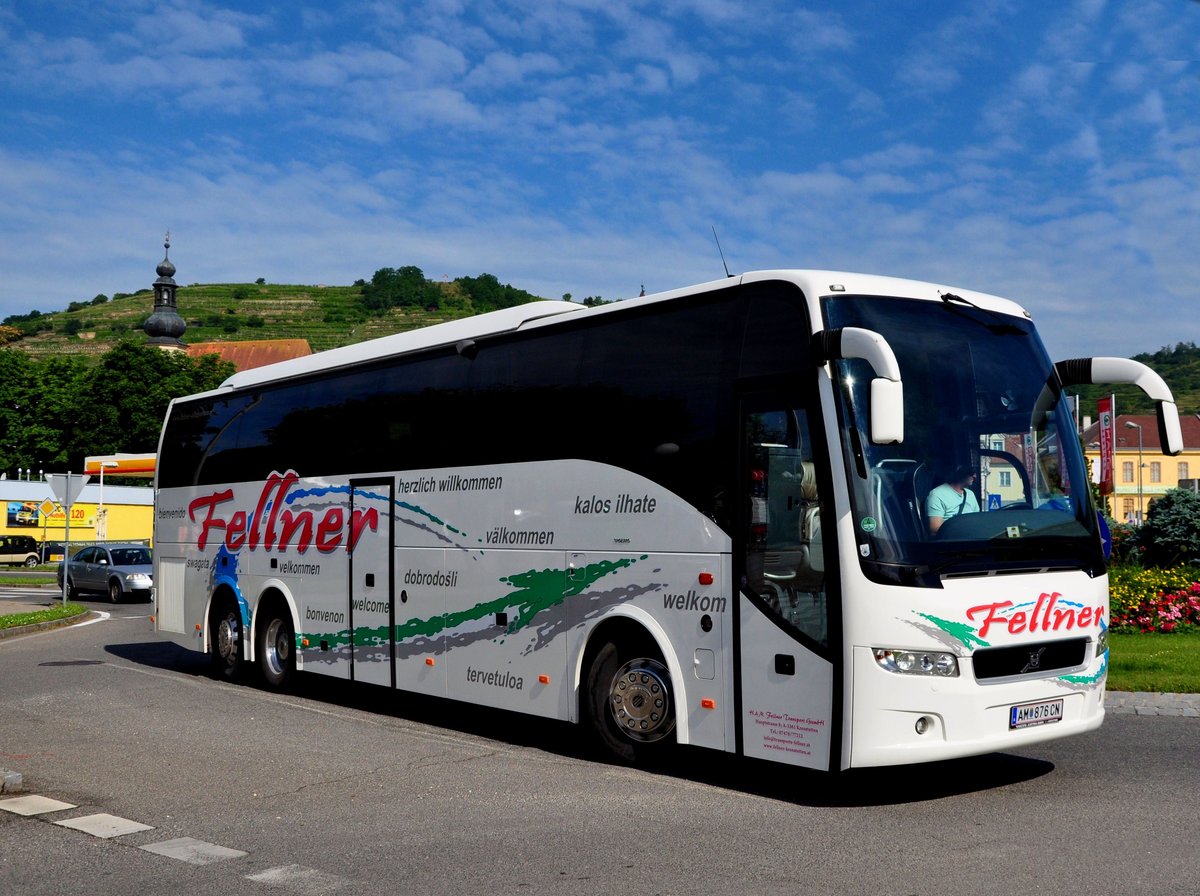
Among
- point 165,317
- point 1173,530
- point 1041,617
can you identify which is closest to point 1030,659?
point 1041,617

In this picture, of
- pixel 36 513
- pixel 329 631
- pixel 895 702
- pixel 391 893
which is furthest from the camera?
pixel 36 513

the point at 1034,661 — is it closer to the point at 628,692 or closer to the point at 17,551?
the point at 628,692

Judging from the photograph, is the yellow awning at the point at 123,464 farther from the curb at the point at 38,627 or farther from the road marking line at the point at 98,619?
the curb at the point at 38,627

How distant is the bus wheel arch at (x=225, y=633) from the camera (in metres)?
15.1

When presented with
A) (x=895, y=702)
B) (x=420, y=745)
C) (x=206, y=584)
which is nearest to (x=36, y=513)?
(x=206, y=584)

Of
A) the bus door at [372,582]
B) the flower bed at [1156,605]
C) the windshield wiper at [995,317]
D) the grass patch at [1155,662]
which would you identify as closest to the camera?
the windshield wiper at [995,317]

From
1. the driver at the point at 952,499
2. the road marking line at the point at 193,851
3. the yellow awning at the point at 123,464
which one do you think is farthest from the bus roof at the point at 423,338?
the yellow awning at the point at 123,464

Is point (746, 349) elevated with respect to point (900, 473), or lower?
elevated

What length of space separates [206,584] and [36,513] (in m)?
60.1

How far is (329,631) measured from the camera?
1307 centimetres

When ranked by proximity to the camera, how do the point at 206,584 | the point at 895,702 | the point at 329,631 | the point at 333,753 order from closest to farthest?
1. the point at 895,702
2. the point at 333,753
3. the point at 329,631
4. the point at 206,584

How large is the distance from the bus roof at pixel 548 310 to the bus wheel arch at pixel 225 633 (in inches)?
102

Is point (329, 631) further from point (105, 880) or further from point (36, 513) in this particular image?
point (36, 513)

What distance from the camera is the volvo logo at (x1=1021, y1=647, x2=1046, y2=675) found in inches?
A: 301
